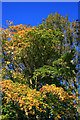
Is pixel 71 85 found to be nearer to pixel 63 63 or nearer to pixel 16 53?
pixel 63 63

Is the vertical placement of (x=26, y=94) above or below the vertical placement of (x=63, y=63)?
below

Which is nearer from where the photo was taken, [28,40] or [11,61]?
[28,40]

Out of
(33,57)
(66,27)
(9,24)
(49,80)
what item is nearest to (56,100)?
(49,80)

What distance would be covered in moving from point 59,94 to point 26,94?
103 centimetres

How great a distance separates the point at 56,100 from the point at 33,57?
186 centimetres

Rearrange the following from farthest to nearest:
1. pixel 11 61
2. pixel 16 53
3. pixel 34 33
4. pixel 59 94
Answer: pixel 11 61
pixel 16 53
pixel 34 33
pixel 59 94

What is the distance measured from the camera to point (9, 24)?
6.23m

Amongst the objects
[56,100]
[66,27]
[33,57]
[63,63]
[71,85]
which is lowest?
[56,100]

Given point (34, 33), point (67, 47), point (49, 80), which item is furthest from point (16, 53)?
point (67, 47)

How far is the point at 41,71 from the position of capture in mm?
5062

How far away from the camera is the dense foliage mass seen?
478 cm

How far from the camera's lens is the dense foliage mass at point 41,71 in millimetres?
4777

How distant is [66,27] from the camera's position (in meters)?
6.38

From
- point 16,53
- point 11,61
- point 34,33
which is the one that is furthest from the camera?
point 11,61
